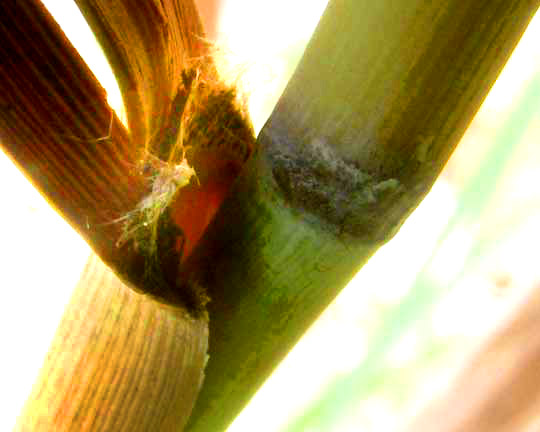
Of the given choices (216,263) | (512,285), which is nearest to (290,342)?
(216,263)

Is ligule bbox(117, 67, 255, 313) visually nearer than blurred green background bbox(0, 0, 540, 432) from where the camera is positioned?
Yes

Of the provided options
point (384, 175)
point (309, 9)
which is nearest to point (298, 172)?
point (384, 175)

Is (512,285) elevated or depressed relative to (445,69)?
depressed

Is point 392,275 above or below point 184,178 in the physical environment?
below

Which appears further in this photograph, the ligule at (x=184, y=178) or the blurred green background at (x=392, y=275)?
the blurred green background at (x=392, y=275)

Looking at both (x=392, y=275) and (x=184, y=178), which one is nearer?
(x=184, y=178)

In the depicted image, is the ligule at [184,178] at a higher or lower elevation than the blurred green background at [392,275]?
higher

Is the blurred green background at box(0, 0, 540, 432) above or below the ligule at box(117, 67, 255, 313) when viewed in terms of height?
below

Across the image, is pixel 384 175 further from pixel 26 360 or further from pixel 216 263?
pixel 26 360

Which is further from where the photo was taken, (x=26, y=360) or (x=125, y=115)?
(x=26, y=360)
